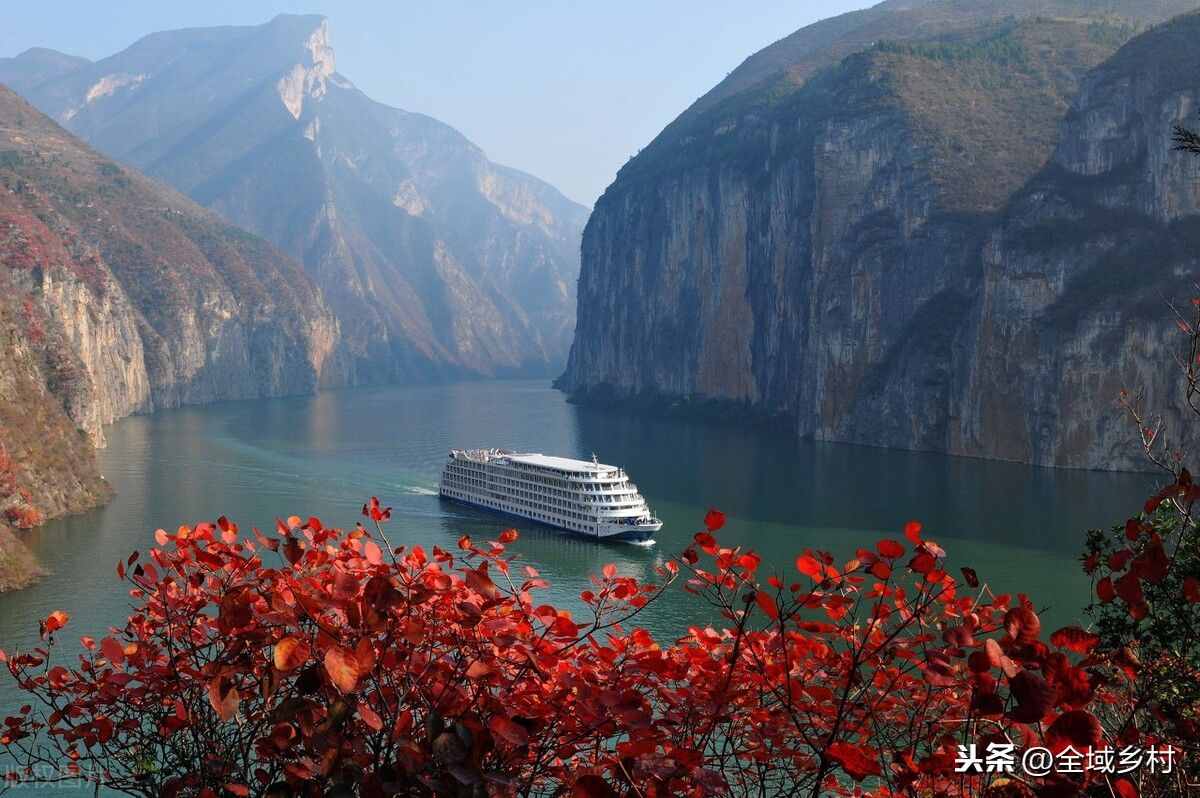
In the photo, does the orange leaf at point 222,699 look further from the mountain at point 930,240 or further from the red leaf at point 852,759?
the mountain at point 930,240

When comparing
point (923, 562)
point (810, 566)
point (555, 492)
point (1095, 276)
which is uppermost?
point (1095, 276)

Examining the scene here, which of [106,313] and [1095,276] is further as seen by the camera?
[106,313]

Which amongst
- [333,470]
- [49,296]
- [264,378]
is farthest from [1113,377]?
[264,378]

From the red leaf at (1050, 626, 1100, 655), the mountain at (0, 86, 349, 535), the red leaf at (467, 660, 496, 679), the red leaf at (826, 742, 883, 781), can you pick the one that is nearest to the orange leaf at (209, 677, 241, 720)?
the red leaf at (467, 660, 496, 679)

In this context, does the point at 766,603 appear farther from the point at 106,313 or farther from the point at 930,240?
the point at 106,313

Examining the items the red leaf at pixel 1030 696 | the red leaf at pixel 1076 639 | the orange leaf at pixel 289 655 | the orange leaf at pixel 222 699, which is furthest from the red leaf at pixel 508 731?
the red leaf at pixel 1076 639

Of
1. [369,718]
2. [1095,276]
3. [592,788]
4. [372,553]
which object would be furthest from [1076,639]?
[1095,276]

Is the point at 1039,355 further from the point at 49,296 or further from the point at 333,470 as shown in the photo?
the point at 49,296
